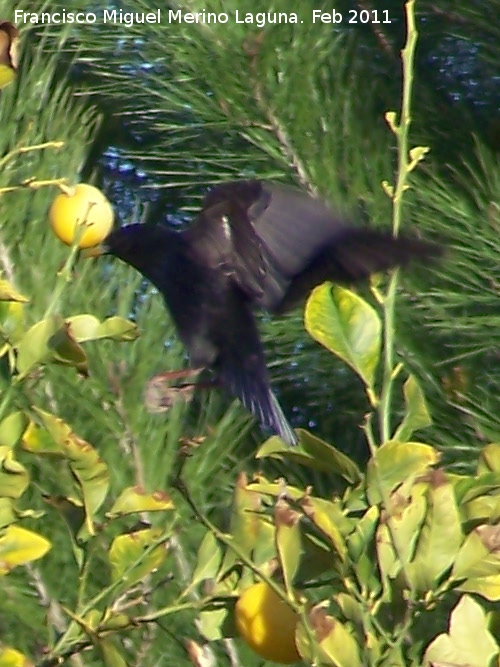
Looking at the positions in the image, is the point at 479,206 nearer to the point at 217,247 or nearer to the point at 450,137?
the point at 450,137

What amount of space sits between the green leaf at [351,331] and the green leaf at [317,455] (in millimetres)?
32

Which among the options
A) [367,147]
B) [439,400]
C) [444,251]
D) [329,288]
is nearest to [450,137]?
[367,147]

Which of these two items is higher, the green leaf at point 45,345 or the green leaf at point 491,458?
the green leaf at point 45,345

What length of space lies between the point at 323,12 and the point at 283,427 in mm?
356

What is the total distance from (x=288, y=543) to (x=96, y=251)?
1.34 ft

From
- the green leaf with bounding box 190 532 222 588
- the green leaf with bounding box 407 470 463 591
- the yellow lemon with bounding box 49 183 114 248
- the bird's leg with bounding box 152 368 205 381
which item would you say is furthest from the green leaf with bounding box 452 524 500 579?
the bird's leg with bounding box 152 368 205 381

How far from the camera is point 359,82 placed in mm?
889

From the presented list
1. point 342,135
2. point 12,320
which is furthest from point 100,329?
point 342,135

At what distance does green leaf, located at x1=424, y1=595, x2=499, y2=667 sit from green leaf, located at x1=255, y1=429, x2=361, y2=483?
68mm

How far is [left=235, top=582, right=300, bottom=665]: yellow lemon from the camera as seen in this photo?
36 centimetres

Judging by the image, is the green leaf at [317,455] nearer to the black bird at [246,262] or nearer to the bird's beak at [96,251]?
the black bird at [246,262]

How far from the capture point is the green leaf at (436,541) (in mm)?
314

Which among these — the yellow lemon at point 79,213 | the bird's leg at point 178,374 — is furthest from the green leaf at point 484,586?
the bird's leg at point 178,374

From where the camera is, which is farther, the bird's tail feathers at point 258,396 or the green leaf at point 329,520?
the bird's tail feathers at point 258,396
